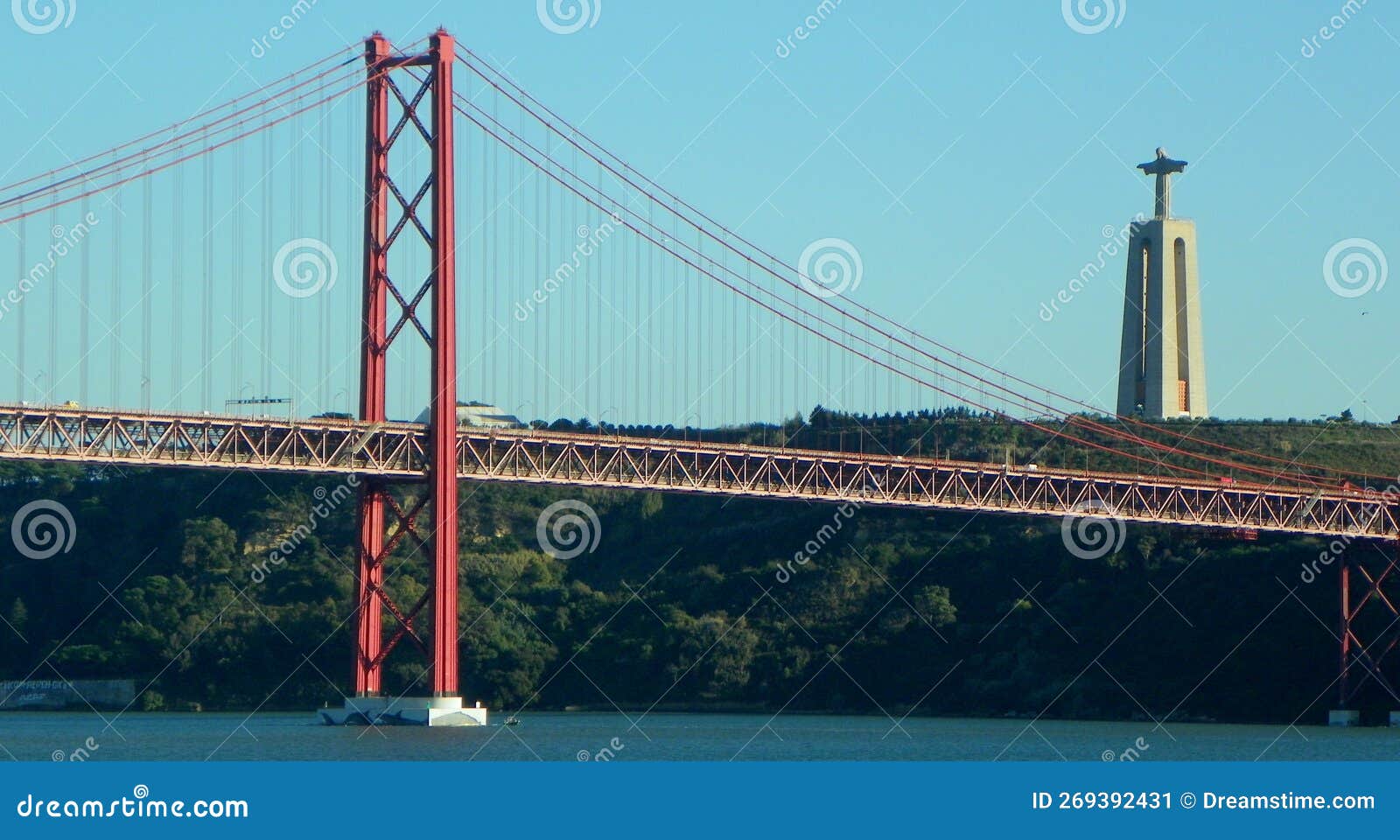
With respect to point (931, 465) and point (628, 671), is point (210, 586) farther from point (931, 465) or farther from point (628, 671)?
point (931, 465)

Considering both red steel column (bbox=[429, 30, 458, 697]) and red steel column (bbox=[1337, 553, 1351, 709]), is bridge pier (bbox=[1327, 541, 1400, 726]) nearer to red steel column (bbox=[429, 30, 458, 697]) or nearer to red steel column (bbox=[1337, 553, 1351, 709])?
red steel column (bbox=[1337, 553, 1351, 709])

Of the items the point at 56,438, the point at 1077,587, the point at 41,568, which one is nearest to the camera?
the point at 56,438

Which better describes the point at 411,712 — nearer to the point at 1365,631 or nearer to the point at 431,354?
the point at 431,354

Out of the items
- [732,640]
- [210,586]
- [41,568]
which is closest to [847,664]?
[732,640]

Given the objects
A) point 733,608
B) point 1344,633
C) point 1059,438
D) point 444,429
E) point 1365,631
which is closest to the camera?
point 444,429

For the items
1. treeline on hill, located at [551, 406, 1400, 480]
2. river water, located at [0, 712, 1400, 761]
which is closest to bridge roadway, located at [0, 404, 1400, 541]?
river water, located at [0, 712, 1400, 761]

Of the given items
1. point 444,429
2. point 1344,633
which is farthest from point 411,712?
point 1344,633
